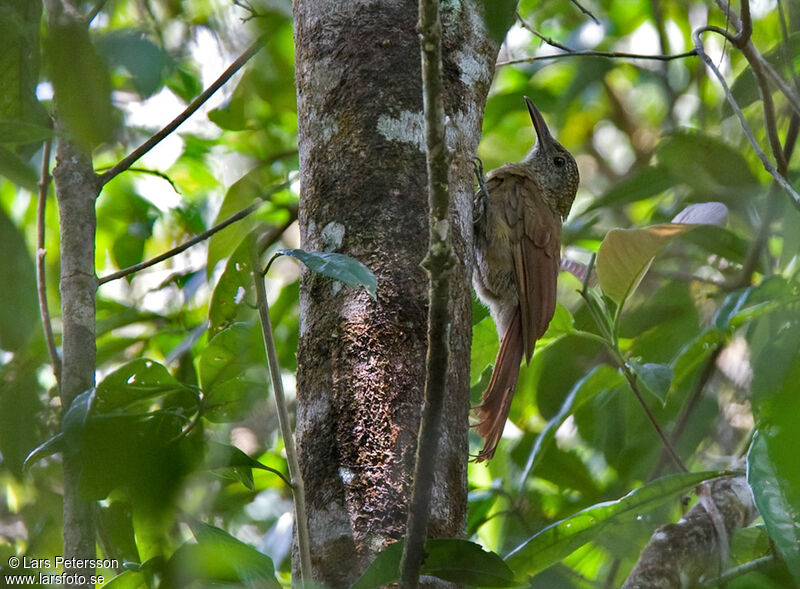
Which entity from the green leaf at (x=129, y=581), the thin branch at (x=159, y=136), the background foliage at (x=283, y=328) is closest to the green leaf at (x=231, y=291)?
the background foliage at (x=283, y=328)

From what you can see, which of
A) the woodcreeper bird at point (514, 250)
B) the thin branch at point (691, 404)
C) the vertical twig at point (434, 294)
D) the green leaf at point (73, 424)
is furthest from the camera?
the woodcreeper bird at point (514, 250)

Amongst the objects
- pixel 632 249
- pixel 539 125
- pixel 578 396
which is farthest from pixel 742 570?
pixel 539 125

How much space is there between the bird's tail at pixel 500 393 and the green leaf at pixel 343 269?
4.41 feet

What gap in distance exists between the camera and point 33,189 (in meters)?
0.98

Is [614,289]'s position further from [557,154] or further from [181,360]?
[557,154]

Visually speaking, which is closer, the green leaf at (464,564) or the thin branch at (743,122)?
the green leaf at (464,564)

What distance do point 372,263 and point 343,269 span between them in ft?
0.73

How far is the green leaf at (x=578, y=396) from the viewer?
2635 mm

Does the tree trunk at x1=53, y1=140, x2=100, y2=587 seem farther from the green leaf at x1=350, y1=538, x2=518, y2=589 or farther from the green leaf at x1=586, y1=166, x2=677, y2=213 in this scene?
the green leaf at x1=586, y1=166, x2=677, y2=213

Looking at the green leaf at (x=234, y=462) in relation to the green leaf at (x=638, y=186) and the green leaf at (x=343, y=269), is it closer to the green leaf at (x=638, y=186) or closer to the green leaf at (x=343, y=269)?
the green leaf at (x=343, y=269)

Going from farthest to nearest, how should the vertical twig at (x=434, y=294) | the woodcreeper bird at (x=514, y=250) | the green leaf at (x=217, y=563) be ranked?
the woodcreeper bird at (x=514, y=250)
the vertical twig at (x=434, y=294)
the green leaf at (x=217, y=563)

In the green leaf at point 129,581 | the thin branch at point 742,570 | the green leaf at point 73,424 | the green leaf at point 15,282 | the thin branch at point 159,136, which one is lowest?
the thin branch at point 742,570

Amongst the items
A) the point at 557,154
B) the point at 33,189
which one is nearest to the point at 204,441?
the point at 33,189

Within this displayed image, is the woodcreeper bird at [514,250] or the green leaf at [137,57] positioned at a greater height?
the woodcreeper bird at [514,250]
